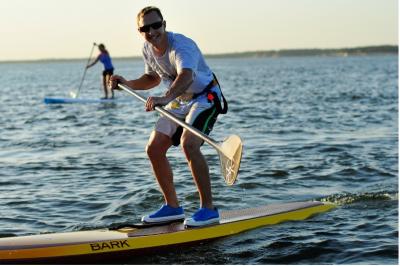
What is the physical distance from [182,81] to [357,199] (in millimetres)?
3529

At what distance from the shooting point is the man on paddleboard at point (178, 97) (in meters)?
6.91

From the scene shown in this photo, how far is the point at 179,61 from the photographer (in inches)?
271

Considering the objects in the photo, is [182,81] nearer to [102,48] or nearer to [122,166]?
[122,166]

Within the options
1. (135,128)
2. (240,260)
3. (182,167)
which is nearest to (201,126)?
(240,260)

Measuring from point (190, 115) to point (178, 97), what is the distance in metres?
0.28

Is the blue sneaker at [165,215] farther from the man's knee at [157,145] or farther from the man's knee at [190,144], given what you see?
the man's knee at [190,144]

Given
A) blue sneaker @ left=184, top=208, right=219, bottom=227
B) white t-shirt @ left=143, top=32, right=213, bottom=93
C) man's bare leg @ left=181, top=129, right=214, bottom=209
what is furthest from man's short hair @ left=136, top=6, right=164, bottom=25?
blue sneaker @ left=184, top=208, right=219, bottom=227

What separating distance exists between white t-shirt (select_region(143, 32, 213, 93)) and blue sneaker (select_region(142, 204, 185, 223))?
129 centimetres

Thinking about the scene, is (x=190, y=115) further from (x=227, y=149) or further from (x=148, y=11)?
(x=148, y=11)

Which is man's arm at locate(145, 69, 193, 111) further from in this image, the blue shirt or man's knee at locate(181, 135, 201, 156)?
the blue shirt

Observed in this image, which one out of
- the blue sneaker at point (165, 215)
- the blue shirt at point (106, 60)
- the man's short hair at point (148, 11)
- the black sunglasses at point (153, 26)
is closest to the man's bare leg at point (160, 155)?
the blue sneaker at point (165, 215)

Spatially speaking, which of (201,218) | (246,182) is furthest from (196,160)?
(246,182)

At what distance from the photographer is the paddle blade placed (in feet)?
22.6

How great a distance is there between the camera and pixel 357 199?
9.33 metres
